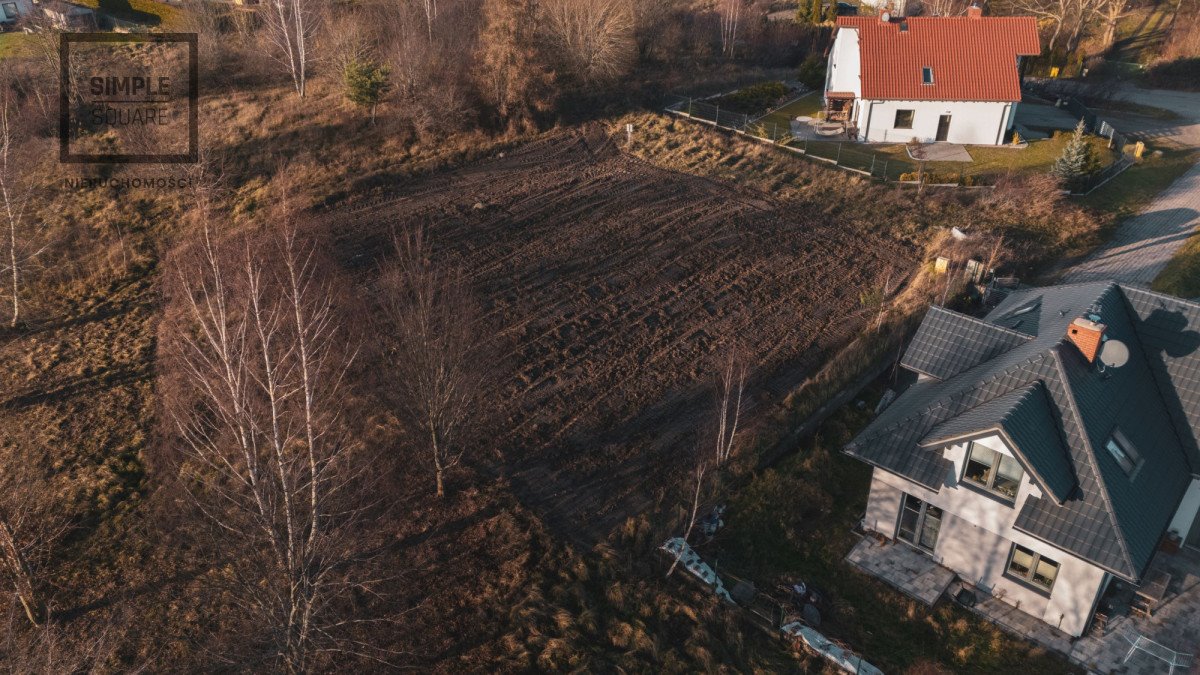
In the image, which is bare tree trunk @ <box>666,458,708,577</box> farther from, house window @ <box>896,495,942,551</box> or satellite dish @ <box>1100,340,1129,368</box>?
satellite dish @ <box>1100,340,1129,368</box>

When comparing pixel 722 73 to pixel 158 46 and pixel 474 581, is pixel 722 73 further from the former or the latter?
pixel 474 581

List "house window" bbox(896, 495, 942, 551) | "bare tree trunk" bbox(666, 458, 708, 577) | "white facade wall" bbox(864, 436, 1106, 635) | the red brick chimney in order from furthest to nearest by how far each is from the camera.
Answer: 1. "house window" bbox(896, 495, 942, 551)
2. "bare tree trunk" bbox(666, 458, 708, 577)
3. the red brick chimney
4. "white facade wall" bbox(864, 436, 1106, 635)

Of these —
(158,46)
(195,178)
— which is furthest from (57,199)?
(158,46)

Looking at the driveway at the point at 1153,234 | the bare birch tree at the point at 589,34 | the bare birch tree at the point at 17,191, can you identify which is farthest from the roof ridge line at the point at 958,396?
the bare birch tree at the point at 589,34

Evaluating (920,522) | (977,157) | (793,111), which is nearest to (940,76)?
(977,157)

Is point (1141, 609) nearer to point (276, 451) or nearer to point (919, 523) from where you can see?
point (919, 523)

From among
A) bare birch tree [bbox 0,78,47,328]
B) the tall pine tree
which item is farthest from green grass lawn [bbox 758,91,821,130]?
bare birch tree [bbox 0,78,47,328]

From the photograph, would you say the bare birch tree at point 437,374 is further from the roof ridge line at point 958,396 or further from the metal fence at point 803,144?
the metal fence at point 803,144
